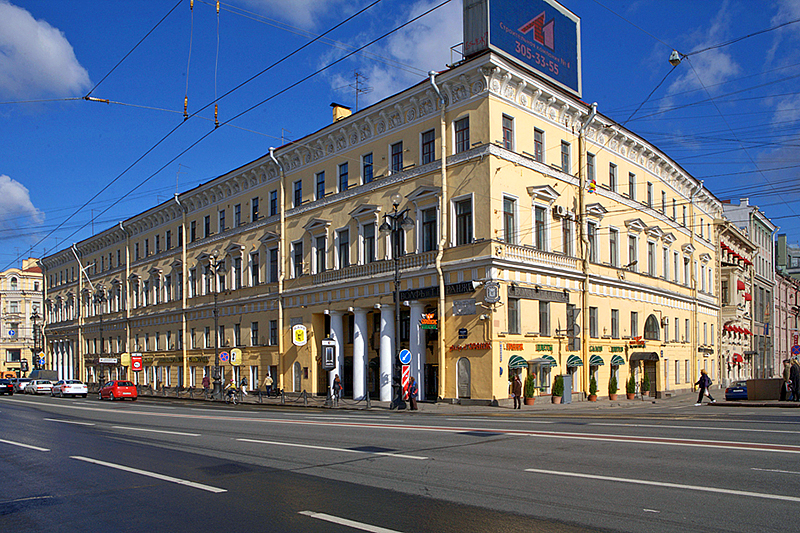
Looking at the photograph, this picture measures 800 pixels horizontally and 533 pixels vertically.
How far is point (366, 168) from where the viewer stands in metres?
35.2

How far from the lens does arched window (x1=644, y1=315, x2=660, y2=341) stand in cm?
3972

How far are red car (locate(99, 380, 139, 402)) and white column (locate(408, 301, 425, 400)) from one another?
2313cm

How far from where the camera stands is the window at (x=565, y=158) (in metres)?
33.2

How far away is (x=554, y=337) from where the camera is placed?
31.5 metres

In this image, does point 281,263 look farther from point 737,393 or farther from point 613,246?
point 737,393

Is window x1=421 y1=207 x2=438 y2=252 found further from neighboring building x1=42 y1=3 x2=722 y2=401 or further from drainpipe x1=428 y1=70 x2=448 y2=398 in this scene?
drainpipe x1=428 y1=70 x2=448 y2=398

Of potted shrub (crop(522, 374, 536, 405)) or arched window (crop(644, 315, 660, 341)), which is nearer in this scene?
potted shrub (crop(522, 374, 536, 405))

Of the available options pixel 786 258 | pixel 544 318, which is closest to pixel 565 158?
pixel 544 318

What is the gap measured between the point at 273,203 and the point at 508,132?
18.9 m

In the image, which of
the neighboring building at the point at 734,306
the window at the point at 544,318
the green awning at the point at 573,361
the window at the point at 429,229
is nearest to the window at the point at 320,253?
the window at the point at 429,229

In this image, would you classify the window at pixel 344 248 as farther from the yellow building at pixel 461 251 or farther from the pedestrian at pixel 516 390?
the pedestrian at pixel 516 390

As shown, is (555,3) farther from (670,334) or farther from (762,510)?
(762,510)

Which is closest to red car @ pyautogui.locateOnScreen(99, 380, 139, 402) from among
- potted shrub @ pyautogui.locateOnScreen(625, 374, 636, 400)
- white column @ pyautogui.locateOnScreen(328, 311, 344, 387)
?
white column @ pyautogui.locateOnScreen(328, 311, 344, 387)

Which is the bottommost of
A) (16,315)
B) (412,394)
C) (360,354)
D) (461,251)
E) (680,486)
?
(412,394)
